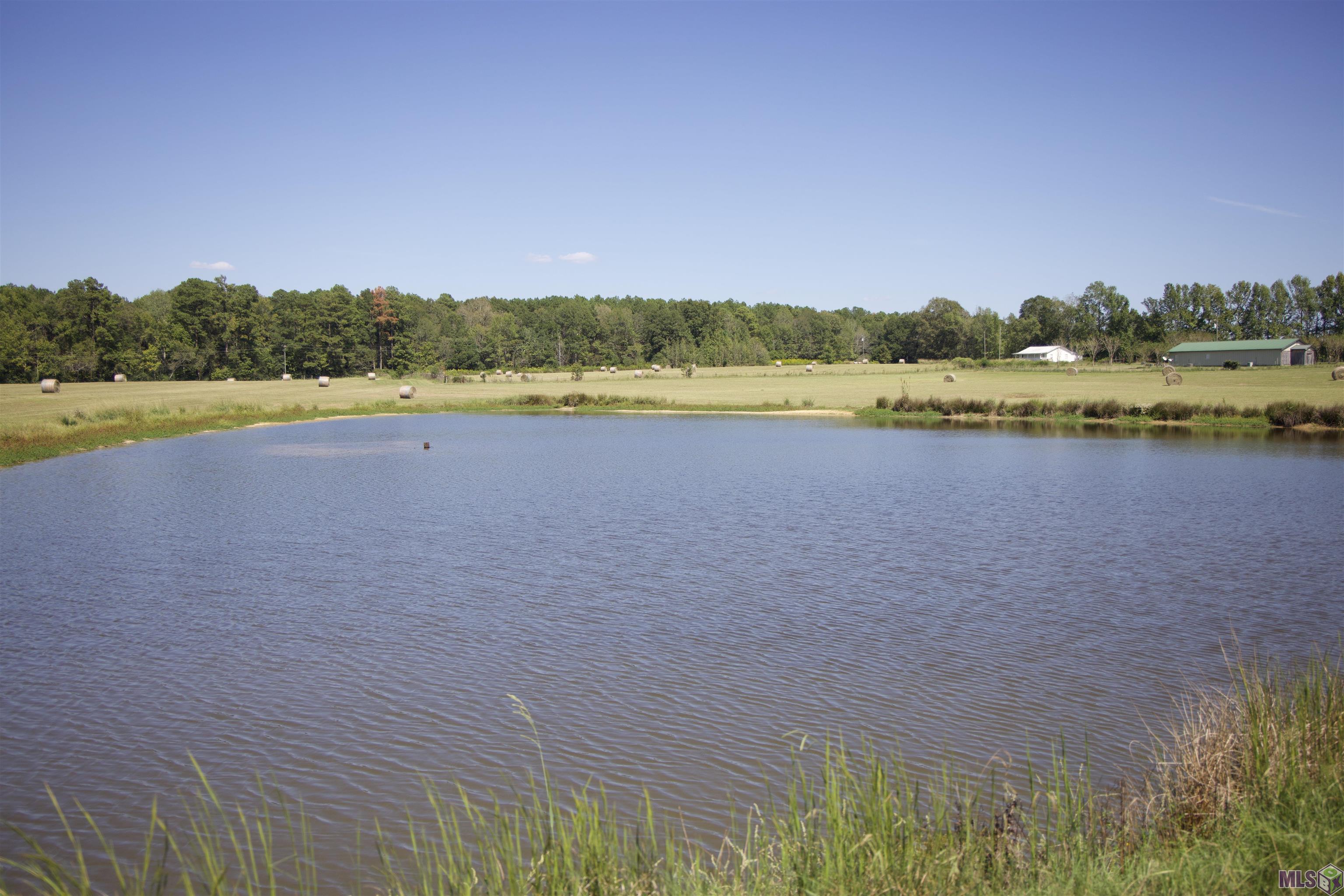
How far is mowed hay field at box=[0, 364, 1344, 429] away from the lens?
2285 inches

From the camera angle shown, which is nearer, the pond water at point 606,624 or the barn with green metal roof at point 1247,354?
the pond water at point 606,624

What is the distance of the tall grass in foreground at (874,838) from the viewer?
512 centimetres

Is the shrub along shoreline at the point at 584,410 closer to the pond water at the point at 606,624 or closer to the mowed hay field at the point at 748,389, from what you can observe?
the mowed hay field at the point at 748,389

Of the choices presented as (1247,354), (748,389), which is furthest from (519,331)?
(1247,354)

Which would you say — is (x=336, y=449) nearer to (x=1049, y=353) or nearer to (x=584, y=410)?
(x=584, y=410)

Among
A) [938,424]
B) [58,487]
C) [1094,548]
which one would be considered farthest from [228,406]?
[1094,548]

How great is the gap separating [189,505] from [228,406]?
1484 inches

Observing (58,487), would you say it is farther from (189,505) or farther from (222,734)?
(222,734)

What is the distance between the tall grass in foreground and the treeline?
10607cm

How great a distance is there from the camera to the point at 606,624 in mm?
12352

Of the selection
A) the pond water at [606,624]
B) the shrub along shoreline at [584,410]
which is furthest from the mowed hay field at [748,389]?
the pond water at [606,624]

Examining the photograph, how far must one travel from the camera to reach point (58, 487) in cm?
2517

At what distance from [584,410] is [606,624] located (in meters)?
51.3

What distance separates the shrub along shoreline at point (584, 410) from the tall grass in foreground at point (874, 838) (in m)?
29.7
